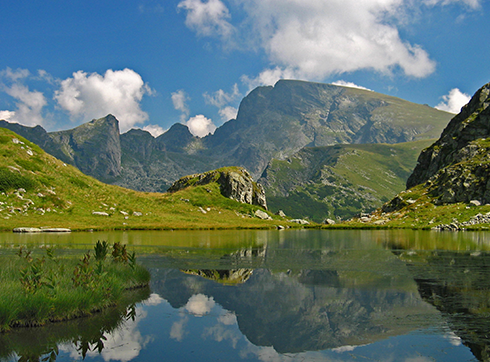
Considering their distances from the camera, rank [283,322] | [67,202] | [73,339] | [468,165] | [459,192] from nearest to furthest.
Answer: [73,339]
[283,322]
[67,202]
[459,192]
[468,165]

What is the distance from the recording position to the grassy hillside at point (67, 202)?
306 feet

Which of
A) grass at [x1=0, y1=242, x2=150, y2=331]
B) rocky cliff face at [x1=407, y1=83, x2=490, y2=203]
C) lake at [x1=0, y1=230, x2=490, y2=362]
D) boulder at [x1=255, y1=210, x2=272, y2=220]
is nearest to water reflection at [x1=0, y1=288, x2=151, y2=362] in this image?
lake at [x1=0, y1=230, x2=490, y2=362]

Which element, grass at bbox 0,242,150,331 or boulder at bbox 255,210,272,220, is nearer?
grass at bbox 0,242,150,331

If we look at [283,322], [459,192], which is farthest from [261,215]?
[283,322]

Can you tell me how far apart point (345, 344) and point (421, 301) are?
917cm

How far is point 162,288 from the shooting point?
26000 millimetres

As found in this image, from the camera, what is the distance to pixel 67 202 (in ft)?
349

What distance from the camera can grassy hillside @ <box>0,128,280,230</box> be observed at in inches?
3669

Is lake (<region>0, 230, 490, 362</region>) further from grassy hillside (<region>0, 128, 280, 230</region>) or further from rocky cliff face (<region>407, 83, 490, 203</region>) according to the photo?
rocky cliff face (<region>407, 83, 490, 203</region>)

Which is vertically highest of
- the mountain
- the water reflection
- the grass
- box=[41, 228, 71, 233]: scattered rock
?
the mountain

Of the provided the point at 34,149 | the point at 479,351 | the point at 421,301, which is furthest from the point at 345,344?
the point at 34,149

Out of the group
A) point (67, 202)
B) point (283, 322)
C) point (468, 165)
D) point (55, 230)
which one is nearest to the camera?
point (283, 322)

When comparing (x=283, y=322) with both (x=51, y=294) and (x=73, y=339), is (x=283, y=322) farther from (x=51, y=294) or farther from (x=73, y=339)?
(x=51, y=294)

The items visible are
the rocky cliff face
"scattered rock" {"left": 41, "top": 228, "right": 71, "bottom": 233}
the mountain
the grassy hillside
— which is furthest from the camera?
the rocky cliff face
